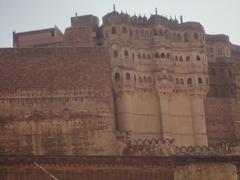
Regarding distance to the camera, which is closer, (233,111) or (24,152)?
(24,152)

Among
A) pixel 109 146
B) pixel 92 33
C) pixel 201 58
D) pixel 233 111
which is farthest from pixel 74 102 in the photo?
pixel 233 111

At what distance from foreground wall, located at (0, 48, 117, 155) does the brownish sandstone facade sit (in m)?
0.04

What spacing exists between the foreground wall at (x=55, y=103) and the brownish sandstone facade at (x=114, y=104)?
41mm

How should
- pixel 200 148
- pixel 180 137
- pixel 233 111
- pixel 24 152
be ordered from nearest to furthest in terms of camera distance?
pixel 24 152
pixel 200 148
pixel 180 137
pixel 233 111

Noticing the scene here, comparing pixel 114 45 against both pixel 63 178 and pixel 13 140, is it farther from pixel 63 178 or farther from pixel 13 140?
pixel 63 178

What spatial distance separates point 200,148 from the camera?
3083cm

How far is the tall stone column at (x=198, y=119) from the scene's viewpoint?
33.3 meters

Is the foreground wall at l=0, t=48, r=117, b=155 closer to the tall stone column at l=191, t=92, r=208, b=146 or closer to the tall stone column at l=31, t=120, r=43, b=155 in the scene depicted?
the tall stone column at l=31, t=120, r=43, b=155

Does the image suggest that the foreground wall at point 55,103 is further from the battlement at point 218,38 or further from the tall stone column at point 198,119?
the battlement at point 218,38

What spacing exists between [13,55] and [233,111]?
12930 mm

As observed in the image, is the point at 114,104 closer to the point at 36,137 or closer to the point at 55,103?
the point at 55,103

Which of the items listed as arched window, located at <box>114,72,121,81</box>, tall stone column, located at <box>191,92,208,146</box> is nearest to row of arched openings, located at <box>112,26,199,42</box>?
A: arched window, located at <box>114,72,121,81</box>

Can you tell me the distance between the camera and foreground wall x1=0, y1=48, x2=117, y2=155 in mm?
28984

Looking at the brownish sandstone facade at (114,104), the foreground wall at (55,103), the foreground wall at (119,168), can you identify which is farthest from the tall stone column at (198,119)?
the foreground wall at (119,168)
